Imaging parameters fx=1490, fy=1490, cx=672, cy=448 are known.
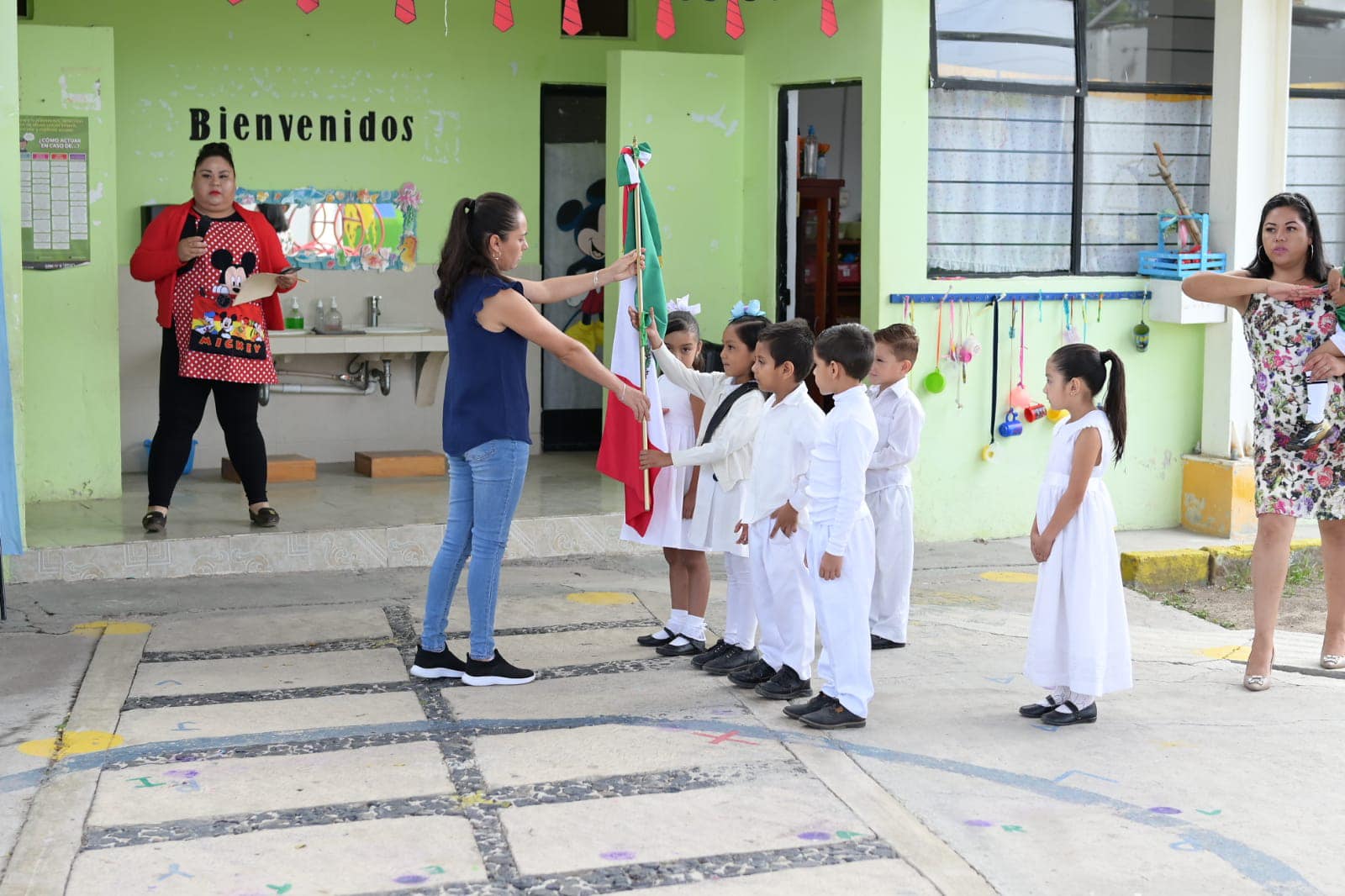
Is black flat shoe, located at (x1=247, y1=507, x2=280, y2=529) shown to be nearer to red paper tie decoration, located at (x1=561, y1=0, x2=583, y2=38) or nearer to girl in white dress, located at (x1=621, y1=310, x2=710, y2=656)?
girl in white dress, located at (x1=621, y1=310, x2=710, y2=656)

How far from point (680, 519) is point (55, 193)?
4071 mm

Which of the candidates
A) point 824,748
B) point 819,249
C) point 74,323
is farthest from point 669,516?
Result: point 819,249

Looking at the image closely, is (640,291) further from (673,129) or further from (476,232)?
(673,129)

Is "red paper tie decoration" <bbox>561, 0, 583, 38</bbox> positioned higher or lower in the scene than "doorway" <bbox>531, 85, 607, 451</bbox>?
higher

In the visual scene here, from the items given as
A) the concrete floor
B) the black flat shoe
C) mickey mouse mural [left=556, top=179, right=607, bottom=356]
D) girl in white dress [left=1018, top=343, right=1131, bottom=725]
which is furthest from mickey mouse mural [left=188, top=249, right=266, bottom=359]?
girl in white dress [left=1018, top=343, right=1131, bottom=725]

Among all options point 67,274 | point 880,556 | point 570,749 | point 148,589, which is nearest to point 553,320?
point 67,274

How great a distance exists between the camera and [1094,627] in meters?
4.67

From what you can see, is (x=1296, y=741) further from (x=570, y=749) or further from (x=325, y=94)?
(x=325, y=94)

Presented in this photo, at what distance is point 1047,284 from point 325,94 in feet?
14.2

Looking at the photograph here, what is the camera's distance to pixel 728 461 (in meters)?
5.22

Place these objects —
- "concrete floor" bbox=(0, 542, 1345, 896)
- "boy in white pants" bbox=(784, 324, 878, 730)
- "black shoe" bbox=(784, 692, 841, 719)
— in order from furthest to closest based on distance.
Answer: "black shoe" bbox=(784, 692, 841, 719)
"boy in white pants" bbox=(784, 324, 878, 730)
"concrete floor" bbox=(0, 542, 1345, 896)

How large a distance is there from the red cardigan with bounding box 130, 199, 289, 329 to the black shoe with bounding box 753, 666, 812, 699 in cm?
349

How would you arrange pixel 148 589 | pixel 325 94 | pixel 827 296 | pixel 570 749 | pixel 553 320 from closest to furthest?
pixel 570 749 < pixel 148 589 < pixel 325 94 < pixel 553 320 < pixel 827 296

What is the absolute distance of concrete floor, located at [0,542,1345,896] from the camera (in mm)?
3562
